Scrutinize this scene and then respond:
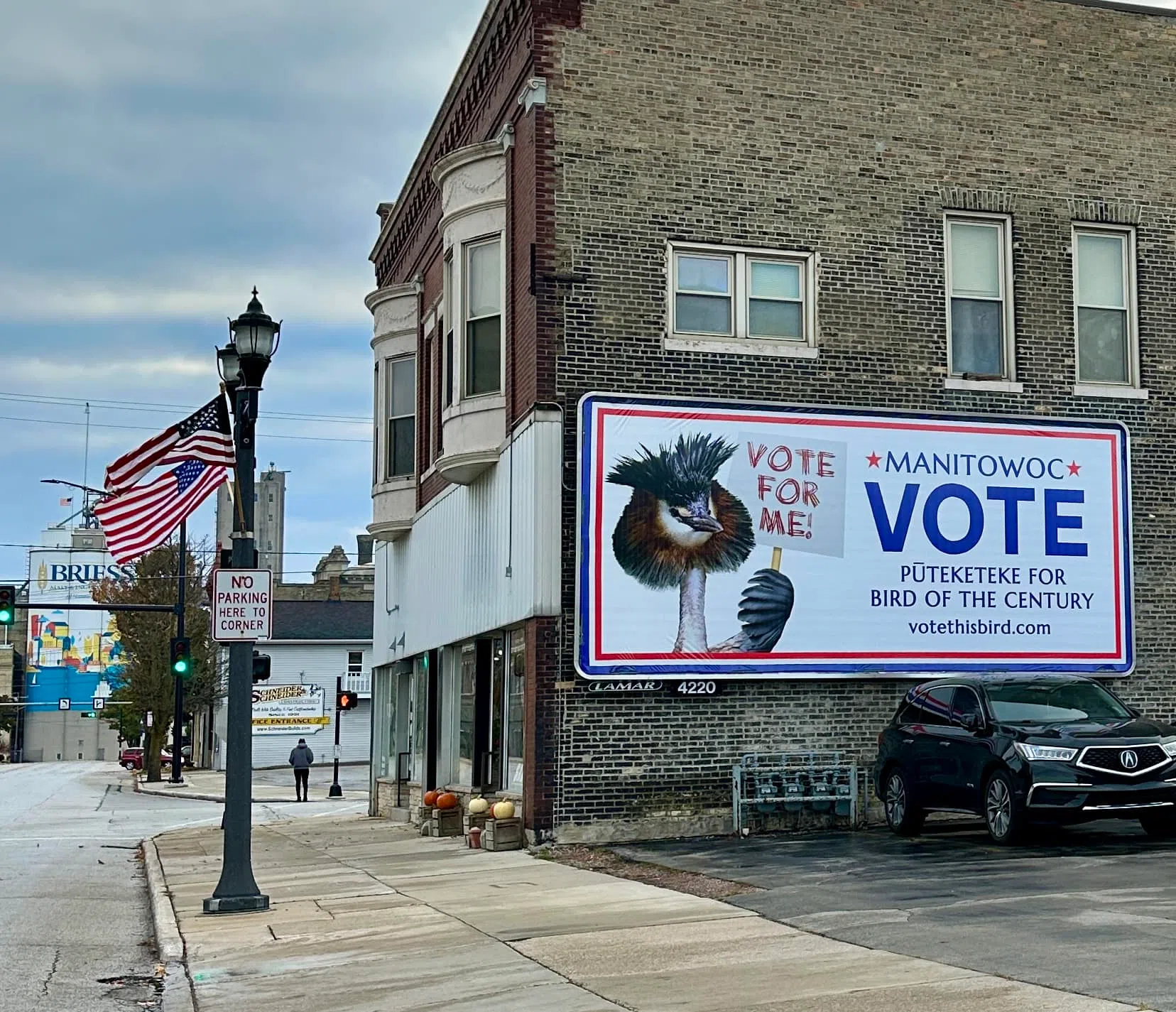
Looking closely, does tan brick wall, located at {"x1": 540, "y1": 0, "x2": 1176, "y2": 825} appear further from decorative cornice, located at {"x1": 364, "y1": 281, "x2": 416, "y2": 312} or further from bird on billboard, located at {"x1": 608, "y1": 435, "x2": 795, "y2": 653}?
decorative cornice, located at {"x1": 364, "y1": 281, "x2": 416, "y2": 312}

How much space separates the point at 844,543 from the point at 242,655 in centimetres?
857

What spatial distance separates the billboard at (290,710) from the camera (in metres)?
73.8

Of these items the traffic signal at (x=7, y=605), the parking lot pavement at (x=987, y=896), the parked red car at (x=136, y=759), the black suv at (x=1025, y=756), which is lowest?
the parked red car at (x=136, y=759)

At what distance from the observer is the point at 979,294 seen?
21562 millimetres

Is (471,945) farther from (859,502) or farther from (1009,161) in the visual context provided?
(1009,161)

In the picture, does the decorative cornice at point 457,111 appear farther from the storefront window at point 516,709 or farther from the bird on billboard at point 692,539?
the storefront window at point 516,709

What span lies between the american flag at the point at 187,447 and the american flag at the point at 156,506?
0.70 feet

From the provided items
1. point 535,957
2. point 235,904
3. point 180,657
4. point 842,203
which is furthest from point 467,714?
point 180,657

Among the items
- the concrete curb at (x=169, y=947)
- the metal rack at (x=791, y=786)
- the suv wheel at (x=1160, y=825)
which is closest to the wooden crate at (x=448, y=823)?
the concrete curb at (x=169, y=947)

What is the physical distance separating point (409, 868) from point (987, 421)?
31.0 feet

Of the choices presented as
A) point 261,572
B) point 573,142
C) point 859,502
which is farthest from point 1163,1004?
point 573,142

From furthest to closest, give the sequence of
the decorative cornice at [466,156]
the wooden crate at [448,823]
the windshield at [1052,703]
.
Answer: the wooden crate at [448,823], the decorative cornice at [466,156], the windshield at [1052,703]

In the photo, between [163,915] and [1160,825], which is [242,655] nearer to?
[163,915]

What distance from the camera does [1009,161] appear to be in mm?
21703
